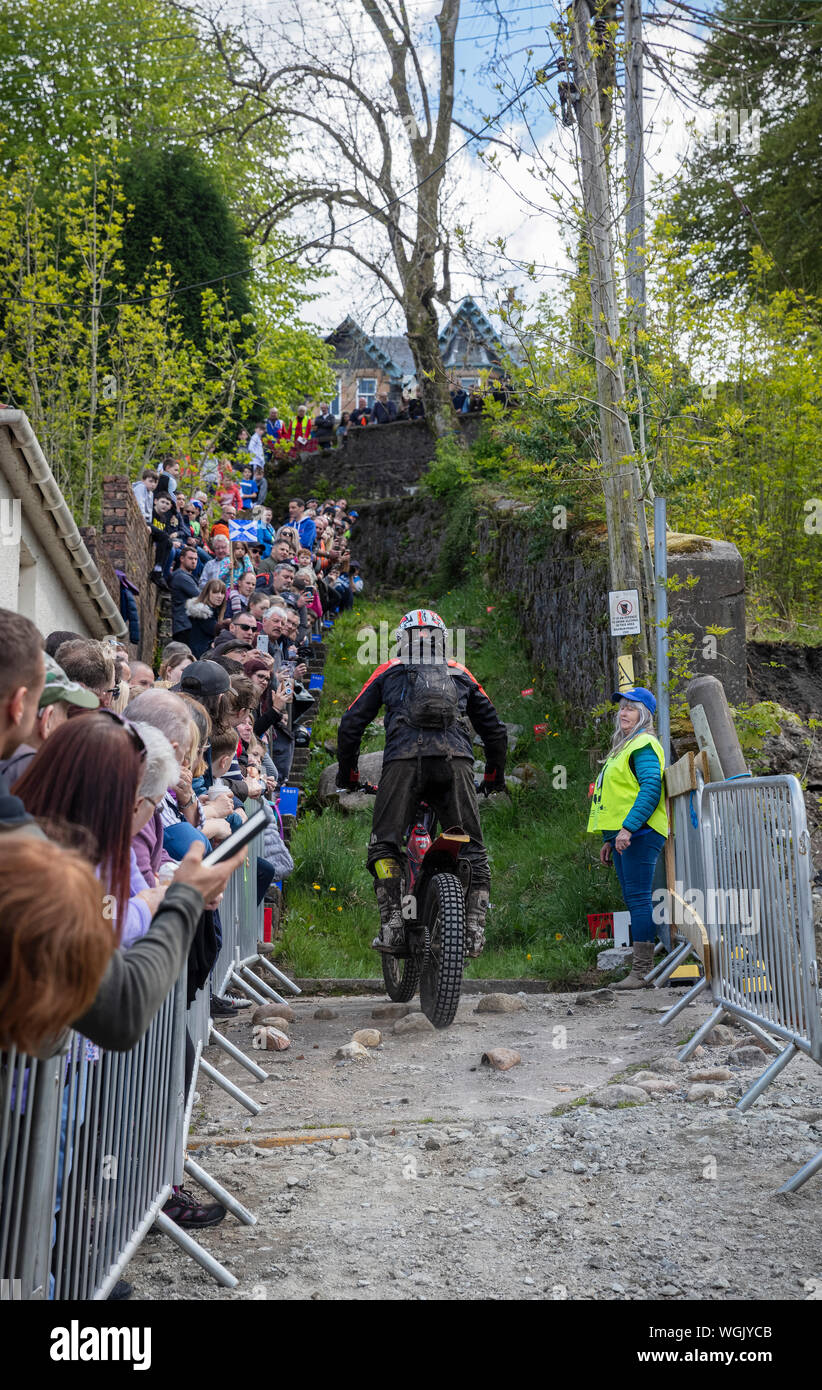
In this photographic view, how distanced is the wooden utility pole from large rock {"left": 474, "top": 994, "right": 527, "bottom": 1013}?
3.60 meters

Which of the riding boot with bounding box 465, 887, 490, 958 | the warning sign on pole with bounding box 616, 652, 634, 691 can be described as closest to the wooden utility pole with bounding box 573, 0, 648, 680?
the warning sign on pole with bounding box 616, 652, 634, 691

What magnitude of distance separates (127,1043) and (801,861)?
9.24ft

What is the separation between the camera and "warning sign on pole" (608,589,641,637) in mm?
10008

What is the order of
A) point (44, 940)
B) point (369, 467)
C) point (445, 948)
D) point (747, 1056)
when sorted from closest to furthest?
point (44, 940) < point (747, 1056) < point (445, 948) < point (369, 467)

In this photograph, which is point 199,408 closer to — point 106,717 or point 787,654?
point 787,654

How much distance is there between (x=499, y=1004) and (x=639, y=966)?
1327 millimetres

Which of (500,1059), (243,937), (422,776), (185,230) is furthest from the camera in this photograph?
(185,230)

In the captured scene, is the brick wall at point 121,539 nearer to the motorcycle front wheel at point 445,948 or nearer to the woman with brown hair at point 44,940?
the motorcycle front wheel at point 445,948

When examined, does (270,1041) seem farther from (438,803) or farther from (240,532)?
(240,532)

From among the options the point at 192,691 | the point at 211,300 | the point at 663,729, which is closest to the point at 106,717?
the point at 192,691

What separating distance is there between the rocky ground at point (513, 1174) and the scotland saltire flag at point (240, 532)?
37.1 ft

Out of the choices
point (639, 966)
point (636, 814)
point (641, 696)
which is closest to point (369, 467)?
point (641, 696)

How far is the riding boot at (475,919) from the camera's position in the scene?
22.4 feet

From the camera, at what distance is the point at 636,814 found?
8375mm
